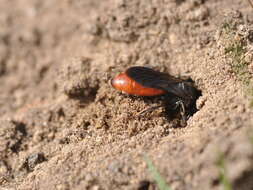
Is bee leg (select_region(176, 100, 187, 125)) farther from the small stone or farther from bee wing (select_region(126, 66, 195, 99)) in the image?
the small stone

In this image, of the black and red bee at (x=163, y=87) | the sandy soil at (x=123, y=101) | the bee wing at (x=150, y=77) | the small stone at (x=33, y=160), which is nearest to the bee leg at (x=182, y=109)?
the black and red bee at (x=163, y=87)

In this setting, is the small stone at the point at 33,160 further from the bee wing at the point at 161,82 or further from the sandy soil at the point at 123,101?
the bee wing at the point at 161,82

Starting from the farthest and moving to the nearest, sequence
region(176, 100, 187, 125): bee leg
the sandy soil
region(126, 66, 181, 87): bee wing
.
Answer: region(126, 66, 181, 87): bee wing → region(176, 100, 187, 125): bee leg → the sandy soil

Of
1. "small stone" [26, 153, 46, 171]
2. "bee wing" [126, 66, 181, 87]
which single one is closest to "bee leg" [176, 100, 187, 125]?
"bee wing" [126, 66, 181, 87]

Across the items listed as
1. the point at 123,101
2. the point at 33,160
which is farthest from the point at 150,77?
the point at 33,160

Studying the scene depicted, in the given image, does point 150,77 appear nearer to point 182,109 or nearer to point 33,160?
point 182,109

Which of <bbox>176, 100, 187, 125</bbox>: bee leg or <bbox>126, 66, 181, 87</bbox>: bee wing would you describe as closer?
<bbox>176, 100, 187, 125</bbox>: bee leg

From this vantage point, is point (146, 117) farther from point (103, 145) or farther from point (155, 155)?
point (155, 155)
